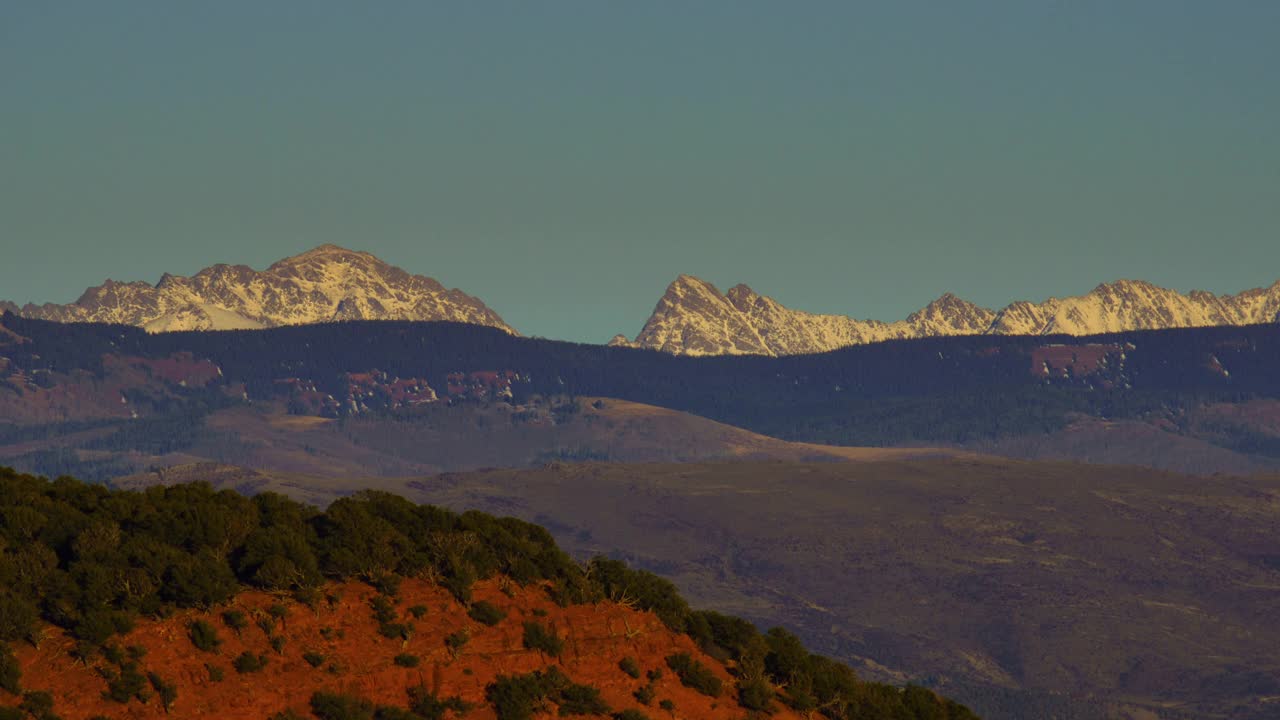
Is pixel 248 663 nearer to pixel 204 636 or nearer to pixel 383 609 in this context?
pixel 204 636

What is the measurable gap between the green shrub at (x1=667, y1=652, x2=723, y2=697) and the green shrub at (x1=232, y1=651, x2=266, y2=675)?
19346 mm

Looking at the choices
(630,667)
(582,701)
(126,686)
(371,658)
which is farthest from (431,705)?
(126,686)

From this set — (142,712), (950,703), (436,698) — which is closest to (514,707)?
(436,698)

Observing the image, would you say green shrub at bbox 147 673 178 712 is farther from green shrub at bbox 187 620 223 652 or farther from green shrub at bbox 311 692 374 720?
green shrub at bbox 311 692 374 720

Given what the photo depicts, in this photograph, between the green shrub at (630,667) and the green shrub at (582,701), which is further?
the green shrub at (630,667)

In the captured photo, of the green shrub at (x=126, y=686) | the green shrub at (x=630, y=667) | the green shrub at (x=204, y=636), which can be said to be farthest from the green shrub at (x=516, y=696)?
the green shrub at (x=126, y=686)

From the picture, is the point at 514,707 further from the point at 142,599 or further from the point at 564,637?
the point at 142,599

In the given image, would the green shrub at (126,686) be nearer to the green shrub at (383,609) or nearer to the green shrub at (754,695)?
the green shrub at (383,609)

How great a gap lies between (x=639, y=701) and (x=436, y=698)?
966 cm

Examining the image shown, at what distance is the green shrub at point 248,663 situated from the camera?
94.9 metres

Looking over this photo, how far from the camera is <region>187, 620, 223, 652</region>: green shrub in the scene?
95.4 meters

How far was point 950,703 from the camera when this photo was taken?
4781 inches

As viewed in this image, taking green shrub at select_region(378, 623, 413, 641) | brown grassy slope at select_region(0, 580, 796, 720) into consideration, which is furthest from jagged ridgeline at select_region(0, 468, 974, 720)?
brown grassy slope at select_region(0, 580, 796, 720)

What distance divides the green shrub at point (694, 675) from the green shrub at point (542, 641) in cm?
563
